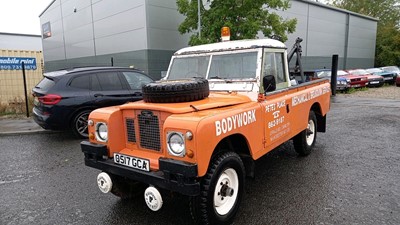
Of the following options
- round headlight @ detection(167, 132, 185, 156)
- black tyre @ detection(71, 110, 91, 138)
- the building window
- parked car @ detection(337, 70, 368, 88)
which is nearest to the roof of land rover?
round headlight @ detection(167, 132, 185, 156)

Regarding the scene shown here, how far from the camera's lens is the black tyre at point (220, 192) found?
3.10 metres

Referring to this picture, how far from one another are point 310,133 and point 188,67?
2.88 meters

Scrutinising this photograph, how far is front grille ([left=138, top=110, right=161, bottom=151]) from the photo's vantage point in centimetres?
338

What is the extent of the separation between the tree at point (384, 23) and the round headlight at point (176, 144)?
126ft

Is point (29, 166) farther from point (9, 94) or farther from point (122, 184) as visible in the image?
point (9, 94)

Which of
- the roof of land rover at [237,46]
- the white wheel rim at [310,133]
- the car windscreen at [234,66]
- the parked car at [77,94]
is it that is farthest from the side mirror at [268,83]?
the parked car at [77,94]

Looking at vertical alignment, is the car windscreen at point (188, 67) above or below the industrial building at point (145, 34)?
below

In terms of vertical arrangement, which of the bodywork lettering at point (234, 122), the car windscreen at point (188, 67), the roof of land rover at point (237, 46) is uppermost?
the roof of land rover at point (237, 46)

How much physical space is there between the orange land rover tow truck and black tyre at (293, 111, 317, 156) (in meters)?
0.81

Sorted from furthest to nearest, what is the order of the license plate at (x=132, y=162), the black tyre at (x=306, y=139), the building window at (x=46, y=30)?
the building window at (x=46, y=30) → the black tyre at (x=306, y=139) → the license plate at (x=132, y=162)

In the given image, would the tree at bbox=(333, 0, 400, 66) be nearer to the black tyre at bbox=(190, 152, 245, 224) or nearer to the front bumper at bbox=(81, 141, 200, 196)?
the black tyre at bbox=(190, 152, 245, 224)

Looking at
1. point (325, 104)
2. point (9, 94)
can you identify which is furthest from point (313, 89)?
point (9, 94)

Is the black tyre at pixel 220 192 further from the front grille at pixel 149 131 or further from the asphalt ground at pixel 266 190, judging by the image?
the front grille at pixel 149 131

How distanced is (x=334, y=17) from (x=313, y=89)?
2569 centimetres
